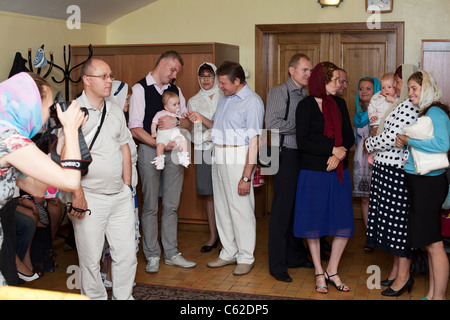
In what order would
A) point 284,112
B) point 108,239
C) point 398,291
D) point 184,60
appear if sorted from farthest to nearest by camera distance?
point 184,60 → point 284,112 → point 398,291 → point 108,239

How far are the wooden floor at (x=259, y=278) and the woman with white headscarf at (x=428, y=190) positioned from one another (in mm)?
392

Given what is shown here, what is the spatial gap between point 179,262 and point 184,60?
89.3 inches

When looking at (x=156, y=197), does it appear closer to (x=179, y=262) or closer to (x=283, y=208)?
(x=179, y=262)

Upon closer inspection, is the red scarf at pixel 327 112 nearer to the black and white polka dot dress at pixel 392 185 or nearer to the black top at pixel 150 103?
the black and white polka dot dress at pixel 392 185

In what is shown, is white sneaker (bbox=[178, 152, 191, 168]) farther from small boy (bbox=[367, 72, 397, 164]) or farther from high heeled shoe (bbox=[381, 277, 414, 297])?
high heeled shoe (bbox=[381, 277, 414, 297])

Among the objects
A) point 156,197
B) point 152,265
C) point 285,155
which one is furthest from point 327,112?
point 152,265

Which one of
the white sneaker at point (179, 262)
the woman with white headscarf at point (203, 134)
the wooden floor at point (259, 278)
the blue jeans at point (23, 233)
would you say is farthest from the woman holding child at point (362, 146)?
the blue jeans at point (23, 233)

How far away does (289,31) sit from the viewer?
21.5ft

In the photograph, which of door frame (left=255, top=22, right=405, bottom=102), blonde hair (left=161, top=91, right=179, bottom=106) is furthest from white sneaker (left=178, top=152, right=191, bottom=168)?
door frame (left=255, top=22, right=405, bottom=102)

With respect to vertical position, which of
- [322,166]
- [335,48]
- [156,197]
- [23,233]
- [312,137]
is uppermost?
[335,48]

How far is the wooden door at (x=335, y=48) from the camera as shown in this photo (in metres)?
6.44
